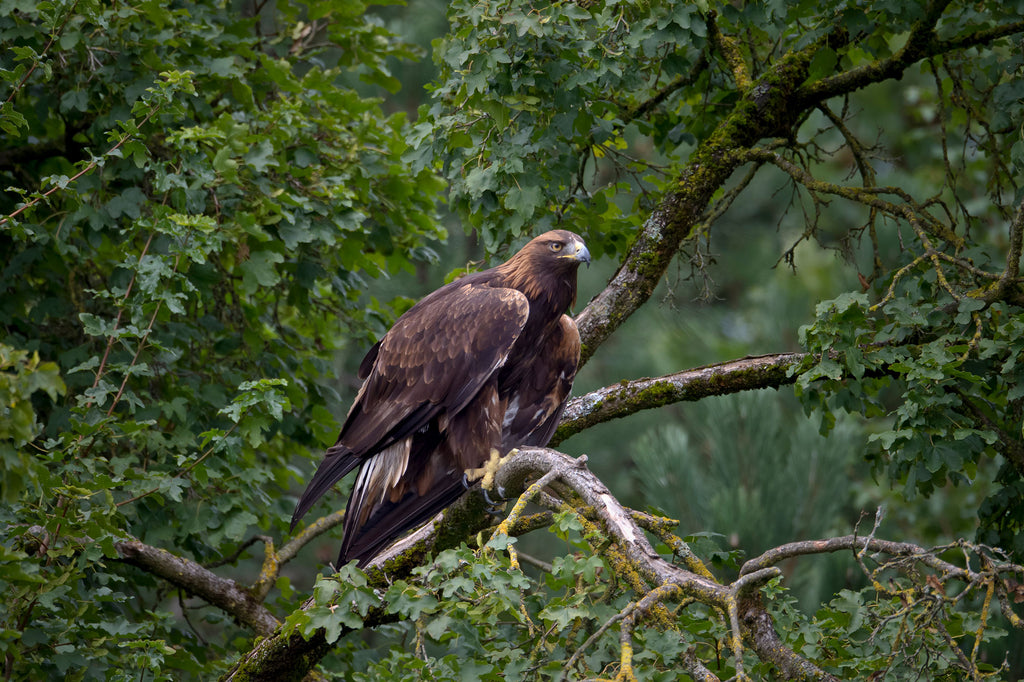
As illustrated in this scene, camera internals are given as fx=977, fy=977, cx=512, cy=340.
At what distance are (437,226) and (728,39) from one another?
1993 mm

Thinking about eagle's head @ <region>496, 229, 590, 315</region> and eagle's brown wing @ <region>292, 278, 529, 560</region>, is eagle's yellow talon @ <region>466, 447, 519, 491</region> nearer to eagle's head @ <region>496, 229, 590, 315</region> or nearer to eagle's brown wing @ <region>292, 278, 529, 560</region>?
eagle's brown wing @ <region>292, 278, 529, 560</region>

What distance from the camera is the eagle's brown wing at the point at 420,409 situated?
454cm

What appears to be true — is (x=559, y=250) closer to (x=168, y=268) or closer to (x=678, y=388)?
(x=678, y=388)

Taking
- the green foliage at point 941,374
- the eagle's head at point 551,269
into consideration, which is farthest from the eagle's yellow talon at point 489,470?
the green foliage at point 941,374

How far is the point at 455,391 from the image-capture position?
182 inches

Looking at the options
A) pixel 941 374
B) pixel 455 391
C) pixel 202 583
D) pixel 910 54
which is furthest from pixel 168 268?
pixel 910 54

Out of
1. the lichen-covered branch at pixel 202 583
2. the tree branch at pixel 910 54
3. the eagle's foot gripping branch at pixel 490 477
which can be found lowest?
the lichen-covered branch at pixel 202 583

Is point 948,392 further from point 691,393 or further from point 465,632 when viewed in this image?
point 465,632

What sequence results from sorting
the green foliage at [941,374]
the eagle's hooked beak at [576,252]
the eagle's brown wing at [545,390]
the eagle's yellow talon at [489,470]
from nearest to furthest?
the green foliage at [941,374], the eagle's yellow talon at [489,470], the eagle's hooked beak at [576,252], the eagle's brown wing at [545,390]

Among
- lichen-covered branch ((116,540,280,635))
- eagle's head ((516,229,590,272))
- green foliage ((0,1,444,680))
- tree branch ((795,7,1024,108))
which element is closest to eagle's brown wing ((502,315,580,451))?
eagle's head ((516,229,590,272))

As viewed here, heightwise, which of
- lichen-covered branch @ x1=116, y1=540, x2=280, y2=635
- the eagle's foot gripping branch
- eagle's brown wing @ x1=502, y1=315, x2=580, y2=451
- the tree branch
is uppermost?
the tree branch

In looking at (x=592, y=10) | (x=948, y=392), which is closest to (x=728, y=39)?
(x=592, y=10)

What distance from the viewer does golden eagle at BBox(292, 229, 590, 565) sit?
15.0 feet

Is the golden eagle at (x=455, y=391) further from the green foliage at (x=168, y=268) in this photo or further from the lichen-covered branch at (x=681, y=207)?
the green foliage at (x=168, y=268)
